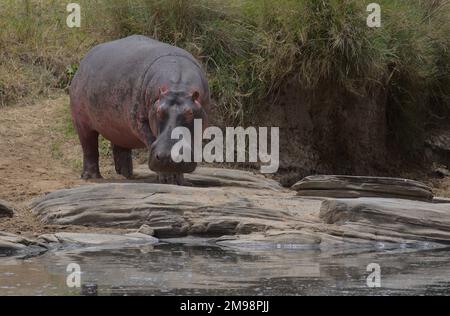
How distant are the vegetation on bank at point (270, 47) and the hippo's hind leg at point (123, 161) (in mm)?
1376

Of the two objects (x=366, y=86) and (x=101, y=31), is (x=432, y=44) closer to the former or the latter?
(x=366, y=86)

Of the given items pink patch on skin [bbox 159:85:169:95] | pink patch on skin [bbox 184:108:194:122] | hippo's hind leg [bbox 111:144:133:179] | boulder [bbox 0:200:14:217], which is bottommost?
boulder [bbox 0:200:14:217]

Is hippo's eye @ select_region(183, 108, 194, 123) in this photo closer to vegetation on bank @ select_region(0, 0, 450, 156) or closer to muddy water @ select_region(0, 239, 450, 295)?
muddy water @ select_region(0, 239, 450, 295)

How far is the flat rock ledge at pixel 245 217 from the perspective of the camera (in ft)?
23.3

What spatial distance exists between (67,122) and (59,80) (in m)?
0.78

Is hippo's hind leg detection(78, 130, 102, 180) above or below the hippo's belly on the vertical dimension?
below

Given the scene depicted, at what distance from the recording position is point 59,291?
529 centimetres

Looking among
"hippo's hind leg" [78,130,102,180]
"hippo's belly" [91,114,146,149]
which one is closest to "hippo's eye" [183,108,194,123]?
"hippo's belly" [91,114,146,149]

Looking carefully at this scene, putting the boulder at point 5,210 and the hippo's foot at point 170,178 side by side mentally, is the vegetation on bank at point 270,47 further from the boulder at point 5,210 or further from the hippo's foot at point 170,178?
the boulder at point 5,210

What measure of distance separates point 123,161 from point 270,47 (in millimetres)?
1920

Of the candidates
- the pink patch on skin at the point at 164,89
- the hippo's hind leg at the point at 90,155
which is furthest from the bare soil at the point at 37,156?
the pink patch on skin at the point at 164,89

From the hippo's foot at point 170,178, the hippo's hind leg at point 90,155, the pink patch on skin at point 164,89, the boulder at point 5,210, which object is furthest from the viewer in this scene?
the hippo's hind leg at point 90,155

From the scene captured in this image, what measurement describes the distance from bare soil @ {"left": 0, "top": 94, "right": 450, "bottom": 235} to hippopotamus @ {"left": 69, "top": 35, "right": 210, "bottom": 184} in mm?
454

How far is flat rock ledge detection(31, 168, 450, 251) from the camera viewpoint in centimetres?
710
